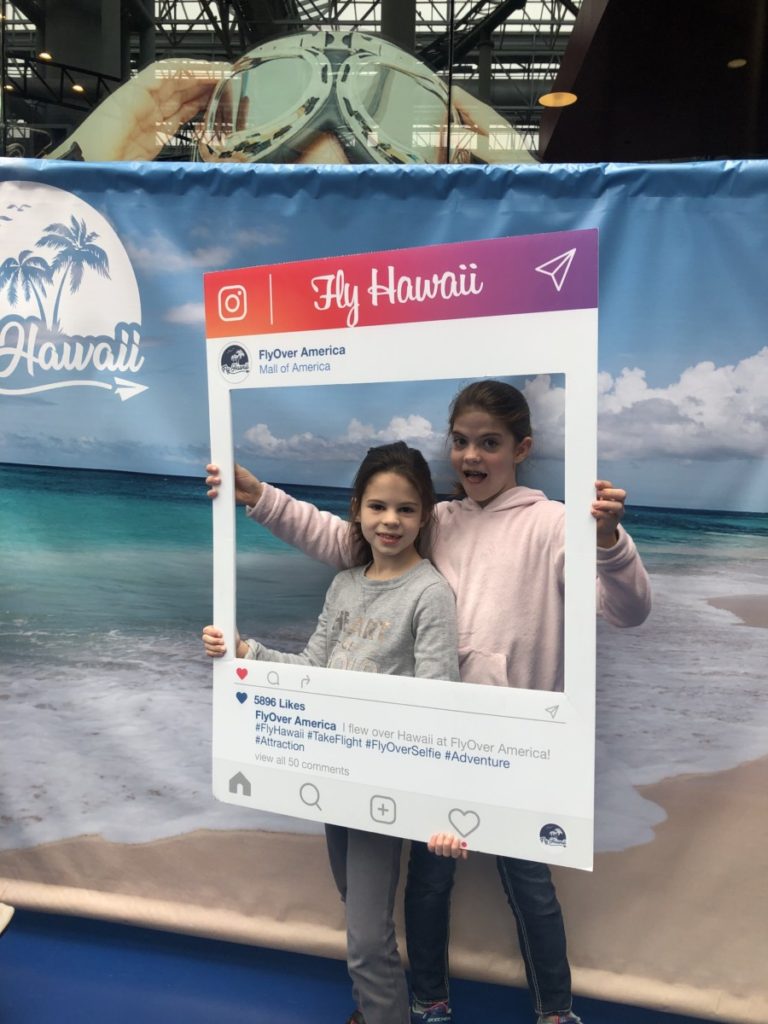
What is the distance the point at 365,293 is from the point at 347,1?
1.56 meters

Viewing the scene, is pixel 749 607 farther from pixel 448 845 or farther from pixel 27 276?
pixel 27 276

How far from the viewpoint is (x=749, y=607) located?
5.79 ft

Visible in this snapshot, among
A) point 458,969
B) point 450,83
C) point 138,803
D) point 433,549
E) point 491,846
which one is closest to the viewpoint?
point 491,846

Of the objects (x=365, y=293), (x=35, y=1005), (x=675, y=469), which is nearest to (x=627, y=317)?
(x=675, y=469)

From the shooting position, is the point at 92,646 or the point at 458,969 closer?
the point at 458,969

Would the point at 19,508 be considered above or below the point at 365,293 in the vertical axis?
below

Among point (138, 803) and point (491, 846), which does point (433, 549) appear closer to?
point (491, 846)

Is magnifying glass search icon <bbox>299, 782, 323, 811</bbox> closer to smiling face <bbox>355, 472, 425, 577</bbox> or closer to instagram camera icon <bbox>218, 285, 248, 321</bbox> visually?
smiling face <bbox>355, 472, 425, 577</bbox>

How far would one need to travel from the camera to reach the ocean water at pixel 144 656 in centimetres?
181

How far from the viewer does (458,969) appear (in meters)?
1.92

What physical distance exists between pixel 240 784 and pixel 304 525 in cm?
58

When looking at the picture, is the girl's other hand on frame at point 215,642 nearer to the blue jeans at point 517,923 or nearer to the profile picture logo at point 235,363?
the profile picture logo at point 235,363

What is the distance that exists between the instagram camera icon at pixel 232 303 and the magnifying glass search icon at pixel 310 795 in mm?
977

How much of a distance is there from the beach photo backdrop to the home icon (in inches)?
16.7
